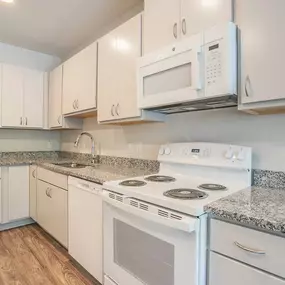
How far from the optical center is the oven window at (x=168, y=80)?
4.52ft

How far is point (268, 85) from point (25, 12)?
2.45 meters

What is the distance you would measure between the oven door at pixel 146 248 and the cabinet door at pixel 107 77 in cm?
93

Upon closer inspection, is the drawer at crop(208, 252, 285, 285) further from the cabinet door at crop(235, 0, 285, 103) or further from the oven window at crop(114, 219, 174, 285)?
the cabinet door at crop(235, 0, 285, 103)

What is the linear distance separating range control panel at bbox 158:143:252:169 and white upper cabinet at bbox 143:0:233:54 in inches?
28.6

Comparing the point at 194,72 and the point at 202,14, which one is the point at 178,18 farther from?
the point at 194,72

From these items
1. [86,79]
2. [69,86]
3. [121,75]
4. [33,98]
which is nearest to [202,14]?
[121,75]

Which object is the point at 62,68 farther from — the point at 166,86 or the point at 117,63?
the point at 166,86

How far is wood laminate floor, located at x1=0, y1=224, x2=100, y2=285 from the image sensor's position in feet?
5.95

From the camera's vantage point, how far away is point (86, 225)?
1.78m

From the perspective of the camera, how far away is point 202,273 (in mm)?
998

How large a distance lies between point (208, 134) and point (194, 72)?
0.54 metres

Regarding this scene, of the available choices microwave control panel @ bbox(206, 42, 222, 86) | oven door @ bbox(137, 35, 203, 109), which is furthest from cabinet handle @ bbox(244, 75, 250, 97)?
oven door @ bbox(137, 35, 203, 109)

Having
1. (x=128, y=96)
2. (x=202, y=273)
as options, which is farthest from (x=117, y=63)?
(x=202, y=273)

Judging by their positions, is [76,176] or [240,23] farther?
[76,176]
